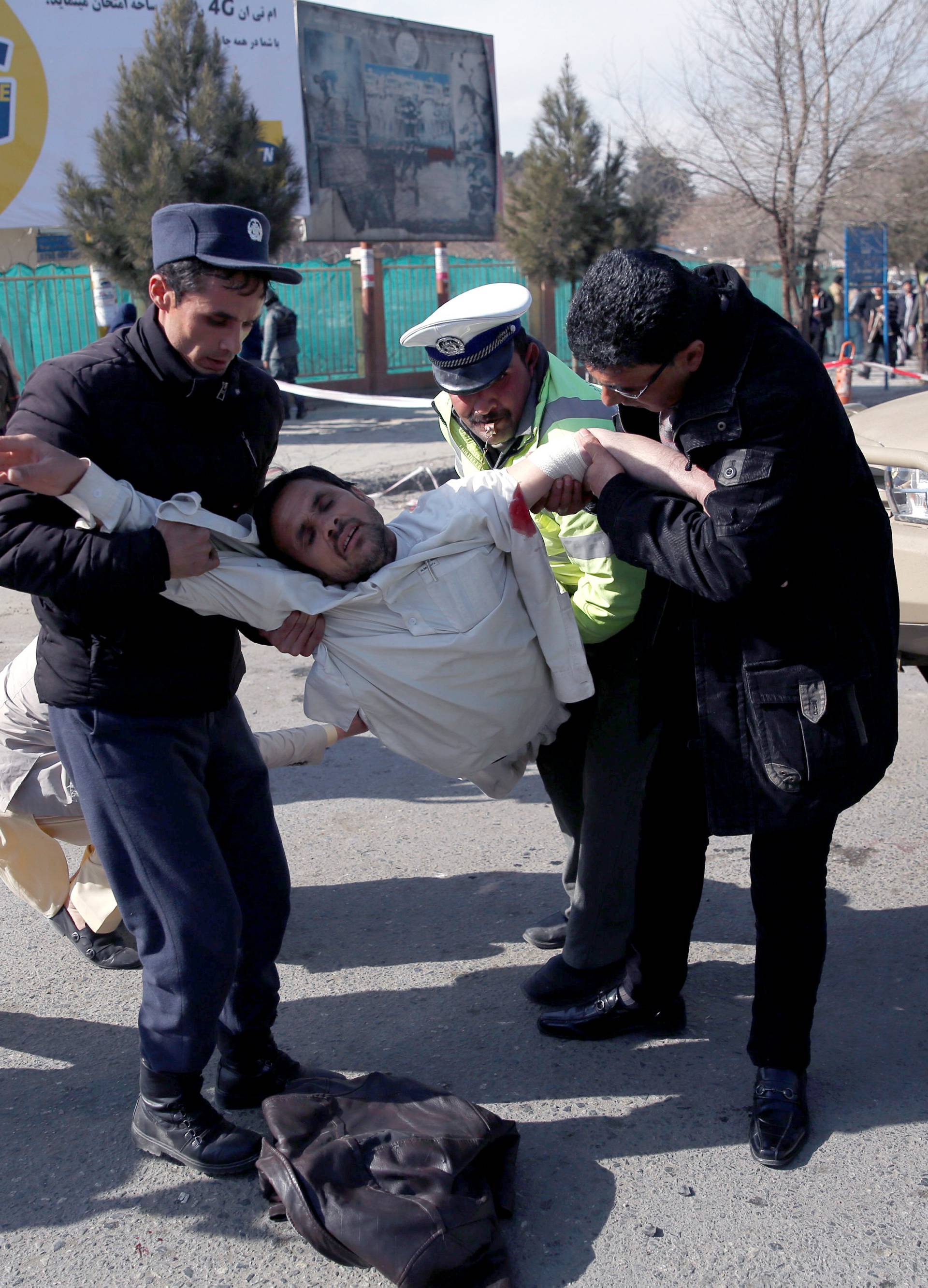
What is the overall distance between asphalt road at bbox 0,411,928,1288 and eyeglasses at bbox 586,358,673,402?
1660mm

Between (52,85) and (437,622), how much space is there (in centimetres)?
1763

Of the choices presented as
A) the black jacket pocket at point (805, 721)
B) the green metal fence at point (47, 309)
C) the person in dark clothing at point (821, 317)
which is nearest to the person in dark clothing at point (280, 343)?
the green metal fence at point (47, 309)

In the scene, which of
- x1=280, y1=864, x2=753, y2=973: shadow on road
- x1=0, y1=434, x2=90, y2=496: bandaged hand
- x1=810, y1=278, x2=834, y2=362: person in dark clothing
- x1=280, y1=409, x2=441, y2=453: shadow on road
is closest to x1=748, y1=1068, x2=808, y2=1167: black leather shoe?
x1=280, y1=864, x2=753, y2=973: shadow on road

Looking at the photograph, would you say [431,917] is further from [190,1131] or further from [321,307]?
[321,307]

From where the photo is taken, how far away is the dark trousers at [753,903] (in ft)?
8.36

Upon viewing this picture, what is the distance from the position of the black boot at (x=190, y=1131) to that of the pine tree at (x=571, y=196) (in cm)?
1902

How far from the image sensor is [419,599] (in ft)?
8.24

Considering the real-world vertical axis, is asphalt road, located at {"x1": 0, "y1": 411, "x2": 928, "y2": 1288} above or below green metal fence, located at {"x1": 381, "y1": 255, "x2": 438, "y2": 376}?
below

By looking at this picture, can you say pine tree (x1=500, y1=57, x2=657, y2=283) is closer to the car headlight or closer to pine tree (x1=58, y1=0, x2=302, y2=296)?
pine tree (x1=58, y1=0, x2=302, y2=296)

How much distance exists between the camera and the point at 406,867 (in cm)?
404

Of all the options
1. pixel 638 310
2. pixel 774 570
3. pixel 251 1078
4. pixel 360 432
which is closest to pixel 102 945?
pixel 251 1078

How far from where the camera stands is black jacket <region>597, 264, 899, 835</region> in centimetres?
225

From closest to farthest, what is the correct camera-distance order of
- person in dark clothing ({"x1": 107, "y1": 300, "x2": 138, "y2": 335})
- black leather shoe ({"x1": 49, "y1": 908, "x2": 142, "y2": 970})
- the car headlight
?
black leather shoe ({"x1": 49, "y1": 908, "x2": 142, "y2": 970}) → the car headlight → person in dark clothing ({"x1": 107, "y1": 300, "x2": 138, "y2": 335})

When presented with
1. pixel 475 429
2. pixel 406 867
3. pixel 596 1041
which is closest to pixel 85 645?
pixel 475 429
